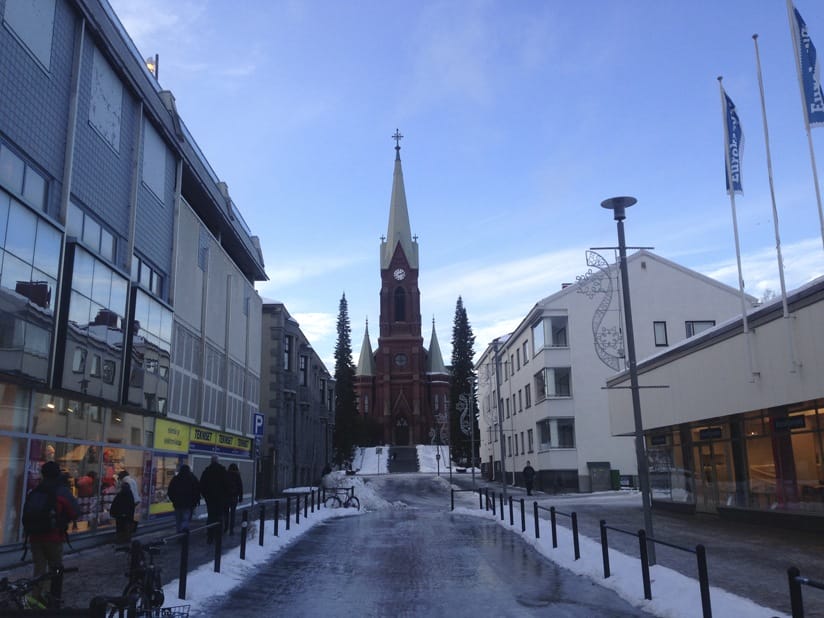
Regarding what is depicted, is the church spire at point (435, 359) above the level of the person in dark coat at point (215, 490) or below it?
above

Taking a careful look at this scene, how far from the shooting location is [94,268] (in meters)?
16.3

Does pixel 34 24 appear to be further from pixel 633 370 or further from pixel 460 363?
pixel 460 363

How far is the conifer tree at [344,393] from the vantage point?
87.4m

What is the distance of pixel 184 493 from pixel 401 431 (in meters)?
83.1

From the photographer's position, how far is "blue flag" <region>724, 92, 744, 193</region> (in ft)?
64.4

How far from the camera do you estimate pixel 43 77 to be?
1498 centimetres

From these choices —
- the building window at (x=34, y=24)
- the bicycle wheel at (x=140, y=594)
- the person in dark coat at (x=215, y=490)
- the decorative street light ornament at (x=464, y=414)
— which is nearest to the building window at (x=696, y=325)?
the decorative street light ornament at (x=464, y=414)

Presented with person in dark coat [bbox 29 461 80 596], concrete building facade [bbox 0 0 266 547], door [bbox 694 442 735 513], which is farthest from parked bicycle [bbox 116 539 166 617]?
door [bbox 694 442 735 513]

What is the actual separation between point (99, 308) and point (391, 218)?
283 ft

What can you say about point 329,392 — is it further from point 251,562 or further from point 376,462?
point 251,562

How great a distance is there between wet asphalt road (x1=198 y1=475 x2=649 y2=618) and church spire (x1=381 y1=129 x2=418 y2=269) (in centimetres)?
8153

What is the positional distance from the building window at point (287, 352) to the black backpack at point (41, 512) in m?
34.9

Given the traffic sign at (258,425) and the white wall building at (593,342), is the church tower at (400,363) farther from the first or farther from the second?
the traffic sign at (258,425)

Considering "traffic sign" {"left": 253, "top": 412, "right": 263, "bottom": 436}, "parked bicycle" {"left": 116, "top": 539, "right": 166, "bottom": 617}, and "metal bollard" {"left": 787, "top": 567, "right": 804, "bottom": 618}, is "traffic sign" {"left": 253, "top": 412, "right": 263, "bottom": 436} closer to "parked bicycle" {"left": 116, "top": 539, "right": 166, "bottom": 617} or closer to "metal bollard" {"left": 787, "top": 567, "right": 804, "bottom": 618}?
"parked bicycle" {"left": 116, "top": 539, "right": 166, "bottom": 617}
